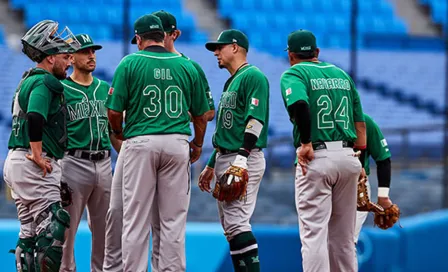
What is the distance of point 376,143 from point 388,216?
1.92 ft

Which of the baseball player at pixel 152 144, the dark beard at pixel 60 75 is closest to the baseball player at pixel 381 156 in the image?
the baseball player at pixel 152 144

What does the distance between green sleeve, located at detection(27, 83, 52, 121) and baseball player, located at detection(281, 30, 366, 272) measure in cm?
165

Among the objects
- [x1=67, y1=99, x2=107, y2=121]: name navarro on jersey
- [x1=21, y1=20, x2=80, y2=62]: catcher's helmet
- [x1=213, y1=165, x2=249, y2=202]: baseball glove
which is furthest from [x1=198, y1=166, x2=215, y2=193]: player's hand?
[x1=21, y1=20, x2=80, y2=62]: catcher's helmet

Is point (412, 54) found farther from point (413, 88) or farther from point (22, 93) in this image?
point (22, 93)

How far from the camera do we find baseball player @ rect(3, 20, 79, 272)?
6074 mm

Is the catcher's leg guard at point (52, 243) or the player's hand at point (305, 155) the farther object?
the player's hand at point (305, 155)

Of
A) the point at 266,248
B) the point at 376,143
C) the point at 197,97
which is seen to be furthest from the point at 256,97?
the point at 266,248

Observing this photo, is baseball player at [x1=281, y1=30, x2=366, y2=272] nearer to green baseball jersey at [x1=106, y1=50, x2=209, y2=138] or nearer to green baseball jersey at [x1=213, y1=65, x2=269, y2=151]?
green baseball jersey at [x1=213, y1=65, x2=269, y2=151]

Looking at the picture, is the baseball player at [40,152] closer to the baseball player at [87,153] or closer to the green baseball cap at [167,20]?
the baseball player at [87,153]

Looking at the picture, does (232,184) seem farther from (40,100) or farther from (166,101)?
(40,100)

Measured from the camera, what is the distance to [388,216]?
695 centimetres

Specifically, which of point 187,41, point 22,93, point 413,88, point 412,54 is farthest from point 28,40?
point 412,54

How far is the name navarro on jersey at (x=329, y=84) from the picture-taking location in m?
6.34

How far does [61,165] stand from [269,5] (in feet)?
66.9
